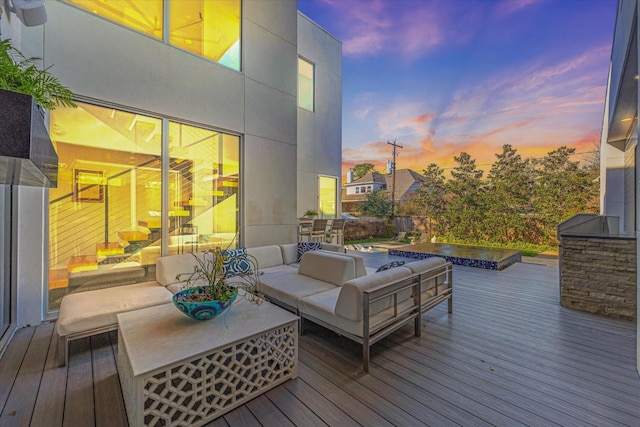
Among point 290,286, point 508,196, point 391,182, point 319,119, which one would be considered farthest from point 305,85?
point 391,182

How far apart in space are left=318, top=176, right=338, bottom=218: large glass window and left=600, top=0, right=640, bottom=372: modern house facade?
7123 millimetres

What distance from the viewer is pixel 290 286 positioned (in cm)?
329

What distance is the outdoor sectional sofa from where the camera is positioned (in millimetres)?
2314

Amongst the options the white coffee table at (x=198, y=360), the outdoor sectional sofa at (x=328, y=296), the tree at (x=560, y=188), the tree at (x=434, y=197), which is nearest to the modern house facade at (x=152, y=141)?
the outdoor sectional sofa at (x=328, y=296)

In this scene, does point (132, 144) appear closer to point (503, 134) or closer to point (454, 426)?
point (454, 426)

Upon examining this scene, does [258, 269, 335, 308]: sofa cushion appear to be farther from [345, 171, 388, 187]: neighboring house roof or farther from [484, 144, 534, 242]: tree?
[345, 171, 388, 187]: neighboring house roof

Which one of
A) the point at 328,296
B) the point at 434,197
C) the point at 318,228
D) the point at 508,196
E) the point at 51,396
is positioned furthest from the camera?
the point at 434,197

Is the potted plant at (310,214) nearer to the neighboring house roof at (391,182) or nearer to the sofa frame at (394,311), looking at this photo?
the sofa frame at (394,311)

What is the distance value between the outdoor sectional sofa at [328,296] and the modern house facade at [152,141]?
84cm

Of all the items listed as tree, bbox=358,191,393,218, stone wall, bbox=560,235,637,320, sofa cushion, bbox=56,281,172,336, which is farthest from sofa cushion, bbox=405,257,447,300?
tree, bbox=358,191,393,218

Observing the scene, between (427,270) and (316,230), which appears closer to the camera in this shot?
(427,270)

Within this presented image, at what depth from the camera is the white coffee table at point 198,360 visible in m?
1.56

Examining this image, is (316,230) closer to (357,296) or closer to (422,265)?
(422,265)

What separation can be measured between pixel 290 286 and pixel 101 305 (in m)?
1.96
